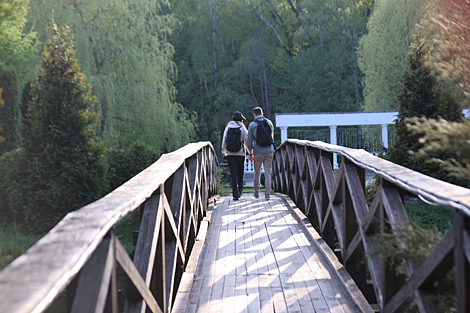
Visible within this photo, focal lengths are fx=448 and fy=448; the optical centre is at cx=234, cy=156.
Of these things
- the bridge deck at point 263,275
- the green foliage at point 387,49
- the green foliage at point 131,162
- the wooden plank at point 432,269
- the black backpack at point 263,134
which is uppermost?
the green foliage at point 387,49

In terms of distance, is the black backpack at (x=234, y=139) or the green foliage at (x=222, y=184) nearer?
the black backpack at (x=234, y=139)

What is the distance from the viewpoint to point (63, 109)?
9.19 meters

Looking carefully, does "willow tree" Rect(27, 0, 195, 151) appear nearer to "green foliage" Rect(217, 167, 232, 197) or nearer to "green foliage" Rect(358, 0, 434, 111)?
"green foliage" Rect(217, 167, 232, 197)

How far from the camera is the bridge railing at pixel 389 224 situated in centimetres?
167

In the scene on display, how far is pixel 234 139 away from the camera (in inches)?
293

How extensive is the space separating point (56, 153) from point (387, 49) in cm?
2009

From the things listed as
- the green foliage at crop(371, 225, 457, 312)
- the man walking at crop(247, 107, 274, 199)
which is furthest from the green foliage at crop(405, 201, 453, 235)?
the green foliage at crop(371, 225, 457, 312)

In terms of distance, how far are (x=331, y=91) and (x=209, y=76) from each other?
951cm

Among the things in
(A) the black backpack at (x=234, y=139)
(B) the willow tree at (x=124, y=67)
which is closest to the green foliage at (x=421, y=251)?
(A) the black backpack at (x=234, y=139)

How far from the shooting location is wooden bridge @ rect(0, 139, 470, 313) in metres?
1.29

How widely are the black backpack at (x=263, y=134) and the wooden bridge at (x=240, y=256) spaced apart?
1799mm

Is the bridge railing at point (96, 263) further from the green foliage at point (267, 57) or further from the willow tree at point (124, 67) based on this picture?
the green foliage at point (267, 57)

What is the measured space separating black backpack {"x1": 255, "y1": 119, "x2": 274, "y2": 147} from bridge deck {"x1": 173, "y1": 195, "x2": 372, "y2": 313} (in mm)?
2357

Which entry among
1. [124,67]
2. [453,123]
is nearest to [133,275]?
[453,123]
